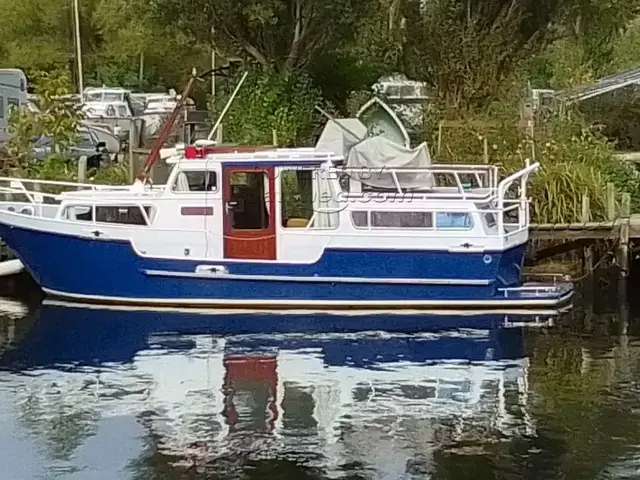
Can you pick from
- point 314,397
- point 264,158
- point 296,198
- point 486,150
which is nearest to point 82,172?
point 264,158

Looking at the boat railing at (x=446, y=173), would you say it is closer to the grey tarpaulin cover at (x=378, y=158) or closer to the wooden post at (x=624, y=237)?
the grey tarpaulin cover at (x=378, y=158)

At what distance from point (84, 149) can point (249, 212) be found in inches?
410

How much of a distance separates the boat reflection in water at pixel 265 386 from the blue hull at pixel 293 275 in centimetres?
33

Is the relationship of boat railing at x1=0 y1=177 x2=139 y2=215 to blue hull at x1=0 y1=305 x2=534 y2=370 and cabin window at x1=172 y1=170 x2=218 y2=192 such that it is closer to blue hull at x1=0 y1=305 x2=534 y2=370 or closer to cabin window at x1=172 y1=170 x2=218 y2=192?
cabin window at x1=172 y1=170 x2=218 y2=192

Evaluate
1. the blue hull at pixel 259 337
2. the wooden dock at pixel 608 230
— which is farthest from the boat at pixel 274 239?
the wooden dock at pixel 608 230

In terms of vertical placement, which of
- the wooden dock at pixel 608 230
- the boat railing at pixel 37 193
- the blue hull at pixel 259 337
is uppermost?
the boat railing at pixel 37 193

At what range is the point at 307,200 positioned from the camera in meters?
19.1

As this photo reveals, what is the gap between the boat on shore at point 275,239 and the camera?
18.8 metres

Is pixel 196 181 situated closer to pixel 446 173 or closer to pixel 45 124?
pixel 446 173

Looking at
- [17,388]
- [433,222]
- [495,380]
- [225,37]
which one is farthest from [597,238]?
[17,388]

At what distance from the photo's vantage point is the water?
1236 centimetres

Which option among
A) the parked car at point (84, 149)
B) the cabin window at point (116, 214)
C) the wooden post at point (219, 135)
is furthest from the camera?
the parked car at point (84, 149)

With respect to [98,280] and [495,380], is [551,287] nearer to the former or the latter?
[495,380]

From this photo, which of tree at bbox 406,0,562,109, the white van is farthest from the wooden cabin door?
the white van
